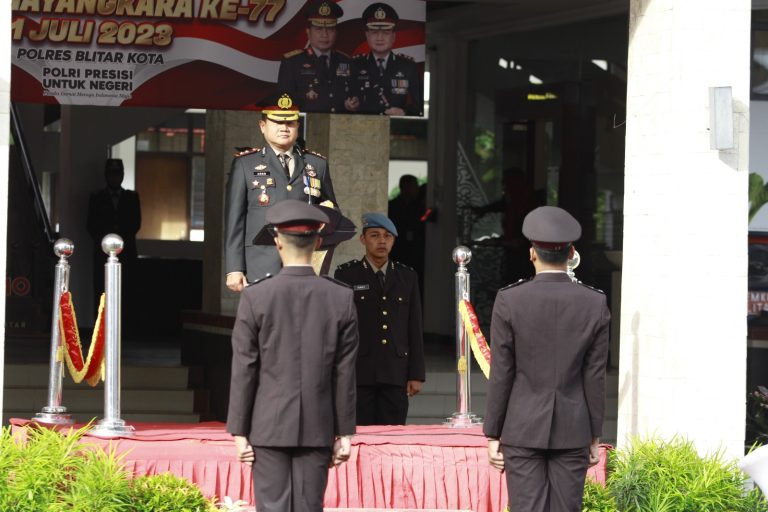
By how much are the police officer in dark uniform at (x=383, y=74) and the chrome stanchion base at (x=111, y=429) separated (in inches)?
164

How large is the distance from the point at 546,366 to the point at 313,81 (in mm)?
5283

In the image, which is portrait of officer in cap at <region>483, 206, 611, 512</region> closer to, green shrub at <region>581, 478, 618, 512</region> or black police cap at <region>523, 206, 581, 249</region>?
black police cap at <region>523, 206, 581, 249</region>

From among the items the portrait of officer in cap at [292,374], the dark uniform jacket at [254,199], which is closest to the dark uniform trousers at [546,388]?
the portrait of officer in cap at [292,374]

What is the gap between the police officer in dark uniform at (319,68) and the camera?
10445 mm

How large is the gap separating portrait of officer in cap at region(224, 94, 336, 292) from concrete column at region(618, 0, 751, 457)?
1.71 m

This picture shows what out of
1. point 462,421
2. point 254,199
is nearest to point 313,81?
point 254,199

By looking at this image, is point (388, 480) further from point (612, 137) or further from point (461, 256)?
point (612, 137)

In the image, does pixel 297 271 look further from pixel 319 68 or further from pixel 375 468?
pixel 319 68

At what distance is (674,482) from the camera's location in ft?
22.5

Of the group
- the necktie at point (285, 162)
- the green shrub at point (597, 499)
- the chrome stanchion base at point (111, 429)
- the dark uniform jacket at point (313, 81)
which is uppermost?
the dark uniform jacket at point (313, 81)

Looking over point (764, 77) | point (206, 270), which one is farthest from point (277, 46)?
point (764, 77)

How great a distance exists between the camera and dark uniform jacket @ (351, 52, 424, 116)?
1049 cm

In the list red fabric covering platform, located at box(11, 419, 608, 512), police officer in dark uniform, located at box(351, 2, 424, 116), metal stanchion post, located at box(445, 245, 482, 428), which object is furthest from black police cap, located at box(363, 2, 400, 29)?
red fabric covering platform, located at box(11, 419, 608, 512)

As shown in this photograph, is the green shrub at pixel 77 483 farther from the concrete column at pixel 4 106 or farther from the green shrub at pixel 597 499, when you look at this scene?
the green shrub at pixel 597 499
